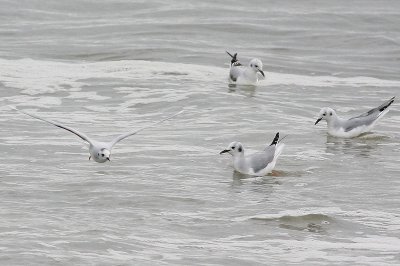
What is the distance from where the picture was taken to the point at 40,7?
29.6 m

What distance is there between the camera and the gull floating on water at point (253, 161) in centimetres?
1398

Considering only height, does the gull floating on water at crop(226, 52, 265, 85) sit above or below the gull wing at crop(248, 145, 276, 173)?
above

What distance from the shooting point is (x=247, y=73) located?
69.0ft

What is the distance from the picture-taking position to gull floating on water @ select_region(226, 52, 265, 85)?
826 inches

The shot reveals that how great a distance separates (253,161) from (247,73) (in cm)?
710

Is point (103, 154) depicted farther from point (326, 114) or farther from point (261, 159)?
point (326, 114)

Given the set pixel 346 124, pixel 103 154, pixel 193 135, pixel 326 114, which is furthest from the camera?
pixel 326 114

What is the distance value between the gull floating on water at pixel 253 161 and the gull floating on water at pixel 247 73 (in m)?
6.85

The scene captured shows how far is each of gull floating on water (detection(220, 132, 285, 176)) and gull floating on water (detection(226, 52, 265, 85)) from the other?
685cm

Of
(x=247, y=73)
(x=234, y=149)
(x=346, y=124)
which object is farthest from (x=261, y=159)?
(x=247, y=73)

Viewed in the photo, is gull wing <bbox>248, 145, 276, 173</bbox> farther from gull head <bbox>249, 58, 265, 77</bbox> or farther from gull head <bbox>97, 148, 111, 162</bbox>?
gull head <bbox>249, 58, 265, 77</bbox>

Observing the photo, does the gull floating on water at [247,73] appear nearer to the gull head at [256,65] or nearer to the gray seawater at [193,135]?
the gull head at [256,65]

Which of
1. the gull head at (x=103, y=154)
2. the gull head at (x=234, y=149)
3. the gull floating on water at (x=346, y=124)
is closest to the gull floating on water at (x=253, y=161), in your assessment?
the gull head at (x=234, y=149)

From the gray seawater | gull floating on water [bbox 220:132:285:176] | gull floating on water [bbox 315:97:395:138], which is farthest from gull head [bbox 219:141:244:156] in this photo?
gull floating on water [bbox 315:97:395:138]
